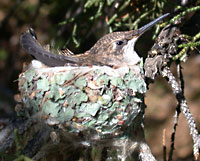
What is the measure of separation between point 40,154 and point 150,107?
3144mm

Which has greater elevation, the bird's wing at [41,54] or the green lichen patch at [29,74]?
the bird's wing at [41,54]

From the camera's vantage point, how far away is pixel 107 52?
11.8 feet

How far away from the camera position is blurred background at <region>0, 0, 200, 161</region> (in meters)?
3.61

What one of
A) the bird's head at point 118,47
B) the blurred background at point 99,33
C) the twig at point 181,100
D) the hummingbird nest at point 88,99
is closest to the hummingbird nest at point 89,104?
the hummingbird nest at point 88,99

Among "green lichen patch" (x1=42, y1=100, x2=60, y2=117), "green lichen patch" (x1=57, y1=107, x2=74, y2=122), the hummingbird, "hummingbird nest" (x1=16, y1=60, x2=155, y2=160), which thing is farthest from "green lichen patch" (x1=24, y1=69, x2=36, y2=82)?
"green lichen patch" (x1=57, y1=107, x2=74, y2=122)

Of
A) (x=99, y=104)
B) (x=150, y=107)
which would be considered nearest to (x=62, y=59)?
(x=99, y=104)

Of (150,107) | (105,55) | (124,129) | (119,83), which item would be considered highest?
(150,107)

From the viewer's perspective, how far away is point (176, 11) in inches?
127

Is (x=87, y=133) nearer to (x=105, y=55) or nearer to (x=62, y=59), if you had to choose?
(x=62, y=59)

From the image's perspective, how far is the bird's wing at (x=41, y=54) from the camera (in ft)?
9.73

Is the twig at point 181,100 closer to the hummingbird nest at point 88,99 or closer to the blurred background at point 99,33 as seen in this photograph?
the hummingbird nest at point 88,99

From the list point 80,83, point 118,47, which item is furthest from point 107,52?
point 80,83

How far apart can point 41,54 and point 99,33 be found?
6.59 feet

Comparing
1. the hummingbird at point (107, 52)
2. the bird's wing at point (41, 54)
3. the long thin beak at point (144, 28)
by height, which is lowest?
the bird's wing at point (41, 54)
